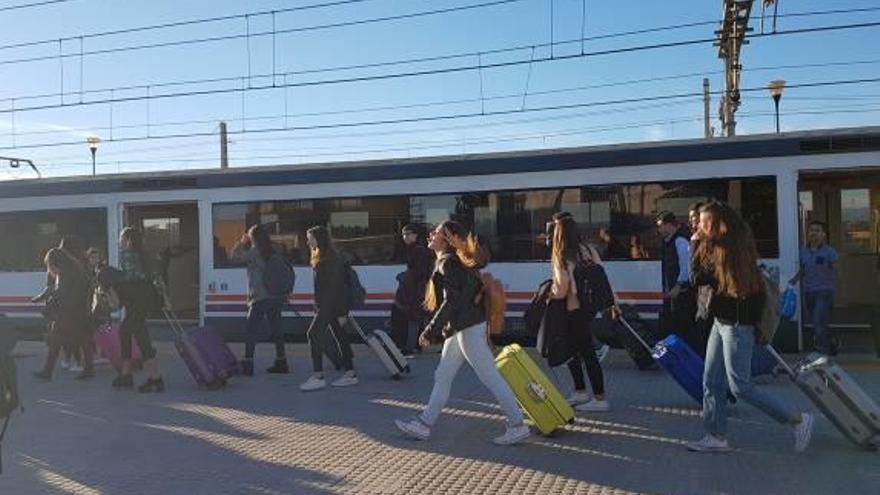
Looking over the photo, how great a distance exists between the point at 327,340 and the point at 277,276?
104 centimetres

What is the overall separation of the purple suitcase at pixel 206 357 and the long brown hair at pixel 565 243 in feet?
12.8

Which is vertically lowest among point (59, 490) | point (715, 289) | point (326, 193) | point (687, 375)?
point (59, 490)

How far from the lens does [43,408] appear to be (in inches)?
340

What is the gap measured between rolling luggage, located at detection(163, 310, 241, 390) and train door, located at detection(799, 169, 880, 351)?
758 centimetres

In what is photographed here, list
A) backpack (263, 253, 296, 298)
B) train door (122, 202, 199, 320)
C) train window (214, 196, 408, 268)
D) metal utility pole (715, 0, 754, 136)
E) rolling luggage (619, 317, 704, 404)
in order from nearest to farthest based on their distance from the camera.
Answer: rolling luggage (619, 317, 704, 404), backpack (263, 253, 296, 298), train window (214, 196, 408, 268), metal utility pole (715, 0, 754, 136), train door (122, 202, 199, 320)

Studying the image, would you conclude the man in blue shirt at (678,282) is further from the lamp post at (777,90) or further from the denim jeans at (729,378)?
the lamp post at (777,90)

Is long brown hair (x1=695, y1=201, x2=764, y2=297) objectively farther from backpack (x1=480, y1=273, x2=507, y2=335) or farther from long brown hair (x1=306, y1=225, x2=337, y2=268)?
long brown hair (x1=306, y1=225, x2=337, y2=268)

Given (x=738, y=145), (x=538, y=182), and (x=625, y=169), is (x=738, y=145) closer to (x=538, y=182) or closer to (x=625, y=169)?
(x=625, y=169)

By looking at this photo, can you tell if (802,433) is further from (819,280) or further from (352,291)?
(352,291)

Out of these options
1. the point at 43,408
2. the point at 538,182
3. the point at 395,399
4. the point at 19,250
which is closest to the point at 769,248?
the point at 538,182

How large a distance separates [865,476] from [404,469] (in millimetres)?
2860

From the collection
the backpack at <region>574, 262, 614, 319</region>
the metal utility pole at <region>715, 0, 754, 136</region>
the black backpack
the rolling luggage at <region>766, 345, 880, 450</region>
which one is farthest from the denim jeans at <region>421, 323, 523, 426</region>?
the metal utility pole at <region>715, 0, 754, 136</region>

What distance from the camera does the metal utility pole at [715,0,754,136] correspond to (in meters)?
14.9

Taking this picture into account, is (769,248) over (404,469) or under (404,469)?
over
